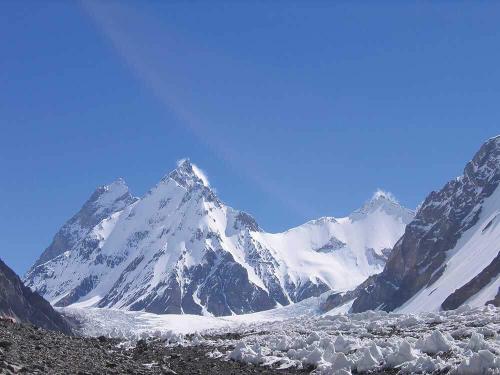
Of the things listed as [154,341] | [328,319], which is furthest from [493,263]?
[154,341]

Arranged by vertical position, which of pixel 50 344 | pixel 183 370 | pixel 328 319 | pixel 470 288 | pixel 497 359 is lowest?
pixel 497 359

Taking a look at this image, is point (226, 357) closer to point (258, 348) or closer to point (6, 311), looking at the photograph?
point (258, 348)

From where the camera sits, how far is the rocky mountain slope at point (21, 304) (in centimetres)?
17938

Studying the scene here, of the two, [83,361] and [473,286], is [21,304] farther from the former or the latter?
[83,361]

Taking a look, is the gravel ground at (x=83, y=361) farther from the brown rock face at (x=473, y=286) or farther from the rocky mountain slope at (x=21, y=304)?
the rocky mountain slope at (x=21, y=304)

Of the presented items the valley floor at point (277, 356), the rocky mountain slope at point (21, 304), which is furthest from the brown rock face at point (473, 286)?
the valley floor at point (277, 356)

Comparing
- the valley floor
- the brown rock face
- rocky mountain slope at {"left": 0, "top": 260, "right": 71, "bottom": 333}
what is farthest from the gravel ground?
rocky mountain slope at {"left": 0, "top": 260, "right": 71, "bottom": 333}

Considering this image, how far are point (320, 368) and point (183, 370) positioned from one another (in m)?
6.14

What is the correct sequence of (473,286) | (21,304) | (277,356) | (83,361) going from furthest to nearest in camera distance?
(21,304) → (473,286) → (277,356) → (83,361)

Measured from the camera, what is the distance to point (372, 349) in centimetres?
3178

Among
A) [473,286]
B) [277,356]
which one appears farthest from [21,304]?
[277,356]

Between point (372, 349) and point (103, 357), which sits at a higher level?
point (103, 357)

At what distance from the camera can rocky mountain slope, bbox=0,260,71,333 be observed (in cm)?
17938

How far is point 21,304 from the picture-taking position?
7387 inches
